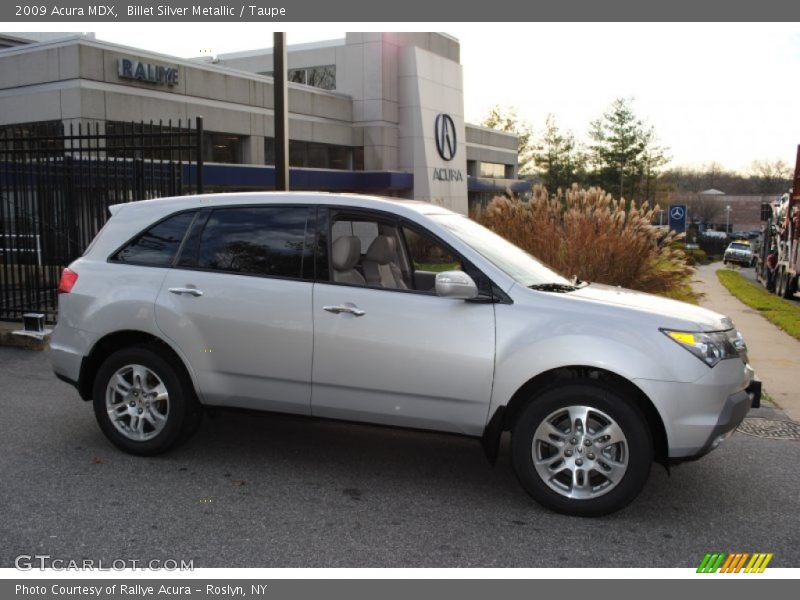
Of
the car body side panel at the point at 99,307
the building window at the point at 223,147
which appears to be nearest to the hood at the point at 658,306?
the car body side panel at the point at 99,307

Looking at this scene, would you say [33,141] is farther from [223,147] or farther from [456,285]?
[223,147]

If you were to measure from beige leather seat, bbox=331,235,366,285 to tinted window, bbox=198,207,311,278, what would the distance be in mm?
181

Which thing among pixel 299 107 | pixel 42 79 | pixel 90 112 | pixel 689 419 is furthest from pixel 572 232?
pixel 299 107

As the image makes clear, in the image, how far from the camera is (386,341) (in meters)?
4.73

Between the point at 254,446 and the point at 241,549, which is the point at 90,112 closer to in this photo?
the point at 254,446

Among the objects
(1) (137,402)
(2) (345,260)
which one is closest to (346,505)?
(2) (345,260)

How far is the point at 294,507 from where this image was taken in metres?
4.57

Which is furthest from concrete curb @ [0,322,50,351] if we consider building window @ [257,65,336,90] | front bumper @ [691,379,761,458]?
building window @ [257,65,336,90]

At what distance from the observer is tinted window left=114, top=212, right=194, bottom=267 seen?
5.40 metres

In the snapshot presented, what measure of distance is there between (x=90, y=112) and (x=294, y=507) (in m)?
27.2

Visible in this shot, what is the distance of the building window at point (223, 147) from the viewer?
35344mm

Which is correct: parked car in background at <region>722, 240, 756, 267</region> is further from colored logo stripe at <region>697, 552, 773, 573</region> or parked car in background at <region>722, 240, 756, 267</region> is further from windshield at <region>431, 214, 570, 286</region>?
colored logo stripe at <region>697, 552, 773, 573</region>

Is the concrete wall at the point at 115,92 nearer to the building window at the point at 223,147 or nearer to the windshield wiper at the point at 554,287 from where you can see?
the building window at the point at 223,147

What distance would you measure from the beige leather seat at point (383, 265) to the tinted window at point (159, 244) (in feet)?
4.12
